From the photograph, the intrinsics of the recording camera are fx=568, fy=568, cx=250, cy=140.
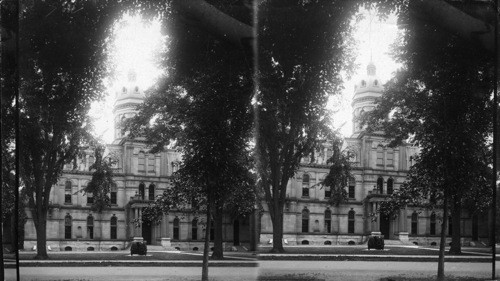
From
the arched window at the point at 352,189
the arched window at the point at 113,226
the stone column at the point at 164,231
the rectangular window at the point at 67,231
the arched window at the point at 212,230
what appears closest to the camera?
the rectangular window at the point at 67,231

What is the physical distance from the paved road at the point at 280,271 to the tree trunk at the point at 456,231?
22 centimetres

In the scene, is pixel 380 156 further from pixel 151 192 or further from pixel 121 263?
pixel 121 263

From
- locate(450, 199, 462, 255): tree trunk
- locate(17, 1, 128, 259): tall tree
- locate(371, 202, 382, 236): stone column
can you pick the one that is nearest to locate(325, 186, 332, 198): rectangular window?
locate(371, 202, 382, 236): stone column

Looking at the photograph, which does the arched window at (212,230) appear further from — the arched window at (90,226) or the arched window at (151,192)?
the arched window at (90,226)

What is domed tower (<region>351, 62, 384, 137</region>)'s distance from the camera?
8828mm

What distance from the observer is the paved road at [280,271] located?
7.55m

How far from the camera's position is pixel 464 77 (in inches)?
348

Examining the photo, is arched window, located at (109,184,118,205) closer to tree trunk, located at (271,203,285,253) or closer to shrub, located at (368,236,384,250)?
tree trunk, located at (271,203,285,253)

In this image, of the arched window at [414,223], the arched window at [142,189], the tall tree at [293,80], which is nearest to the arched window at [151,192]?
the arched window at [142,189]

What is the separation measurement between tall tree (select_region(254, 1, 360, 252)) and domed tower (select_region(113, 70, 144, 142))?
184 centimetres

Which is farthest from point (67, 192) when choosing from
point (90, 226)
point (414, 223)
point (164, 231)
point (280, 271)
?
point (414, 223)

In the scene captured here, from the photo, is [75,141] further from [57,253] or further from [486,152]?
[486,152]

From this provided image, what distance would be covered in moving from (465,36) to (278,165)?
335 cm

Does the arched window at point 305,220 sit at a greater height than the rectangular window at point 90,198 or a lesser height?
lesser
